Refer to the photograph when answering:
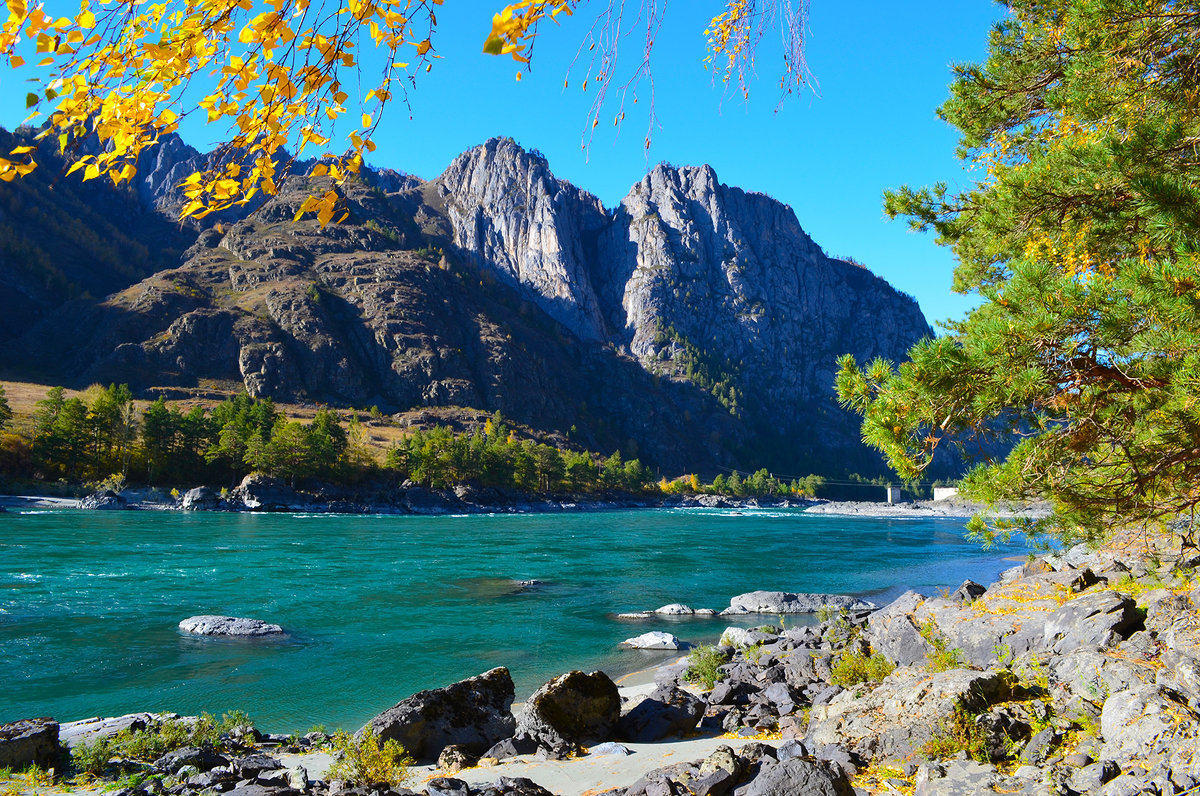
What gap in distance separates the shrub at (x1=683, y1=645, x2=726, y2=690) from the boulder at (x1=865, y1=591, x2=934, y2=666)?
2.77 metres

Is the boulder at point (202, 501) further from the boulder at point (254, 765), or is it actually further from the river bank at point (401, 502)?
the boulder at point (254, 765)

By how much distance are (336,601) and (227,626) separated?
5163mm

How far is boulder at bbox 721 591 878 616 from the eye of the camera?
70.0 ft

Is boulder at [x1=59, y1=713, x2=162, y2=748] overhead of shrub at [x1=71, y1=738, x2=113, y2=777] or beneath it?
beneath

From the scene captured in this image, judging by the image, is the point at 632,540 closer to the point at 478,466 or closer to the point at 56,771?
the point at 56,771

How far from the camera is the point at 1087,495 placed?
284 inches

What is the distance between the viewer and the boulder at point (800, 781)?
16.4 ft

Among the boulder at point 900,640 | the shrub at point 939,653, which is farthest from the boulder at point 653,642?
the shrub at point 939,653

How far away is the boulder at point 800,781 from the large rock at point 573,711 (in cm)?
368

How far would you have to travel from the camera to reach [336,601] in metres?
22.1

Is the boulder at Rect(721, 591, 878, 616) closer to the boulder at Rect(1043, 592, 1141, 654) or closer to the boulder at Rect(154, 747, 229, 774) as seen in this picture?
the boulder at Rect(1043, 592, 1141, 654)

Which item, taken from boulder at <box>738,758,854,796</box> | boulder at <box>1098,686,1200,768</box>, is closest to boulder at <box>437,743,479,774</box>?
boulder at <box>738,758,854,796</box>

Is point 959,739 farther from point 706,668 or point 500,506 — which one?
point 500,506

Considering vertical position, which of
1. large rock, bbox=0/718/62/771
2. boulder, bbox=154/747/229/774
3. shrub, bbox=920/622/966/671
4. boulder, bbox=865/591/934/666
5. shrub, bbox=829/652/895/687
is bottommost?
boulder, bbox=154/747/229/774
